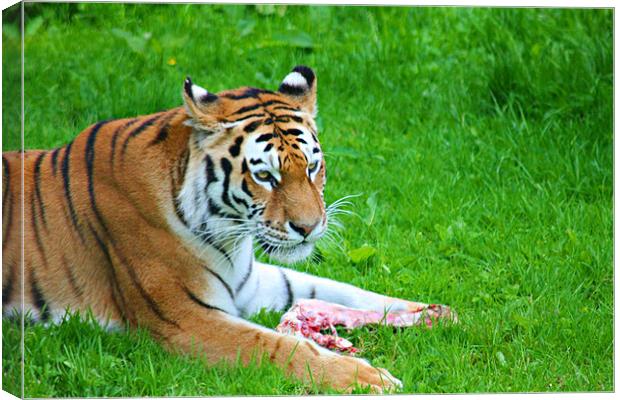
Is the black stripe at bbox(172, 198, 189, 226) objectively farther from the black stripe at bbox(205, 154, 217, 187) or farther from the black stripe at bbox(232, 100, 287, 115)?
the black stripe at bbox(232, 100, 287, 115)

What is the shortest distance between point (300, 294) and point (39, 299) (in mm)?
800

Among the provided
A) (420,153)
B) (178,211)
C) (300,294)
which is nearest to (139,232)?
(178,211)

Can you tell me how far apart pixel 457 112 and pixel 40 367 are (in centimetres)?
165

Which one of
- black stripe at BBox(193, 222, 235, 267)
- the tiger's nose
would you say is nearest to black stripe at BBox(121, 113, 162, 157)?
black stripe at BBox(193, 222, 235, 267)

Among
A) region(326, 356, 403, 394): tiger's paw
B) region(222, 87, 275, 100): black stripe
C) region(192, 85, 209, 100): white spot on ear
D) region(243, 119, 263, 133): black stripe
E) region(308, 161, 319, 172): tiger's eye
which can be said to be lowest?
region(326, 356, 403, 394): tiger's paw

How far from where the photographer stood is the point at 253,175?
3697 mm

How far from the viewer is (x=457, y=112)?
171 inches

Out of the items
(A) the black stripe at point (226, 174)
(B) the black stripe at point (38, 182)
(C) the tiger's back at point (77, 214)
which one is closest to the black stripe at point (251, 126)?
(A) the black stripe at point (226, 174)

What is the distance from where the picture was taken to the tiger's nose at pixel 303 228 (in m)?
3.66

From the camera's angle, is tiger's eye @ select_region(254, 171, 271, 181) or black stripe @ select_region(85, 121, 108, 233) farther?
black stripe @ select_region(85, 121, 108, 233)

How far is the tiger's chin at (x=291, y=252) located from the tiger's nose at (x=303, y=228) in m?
0.05

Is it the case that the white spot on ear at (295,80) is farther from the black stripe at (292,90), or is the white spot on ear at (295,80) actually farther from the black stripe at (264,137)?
the black stripe at (264,137)

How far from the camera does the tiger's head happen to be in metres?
3.67

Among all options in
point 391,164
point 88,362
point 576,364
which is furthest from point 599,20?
point 88,362
